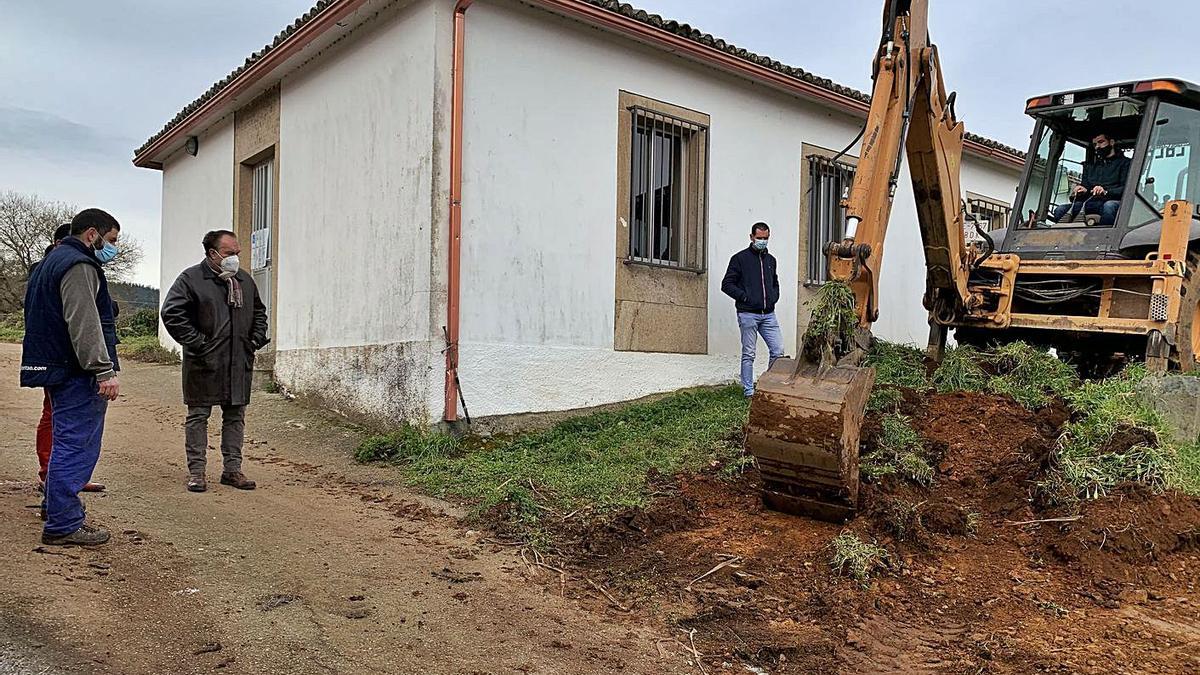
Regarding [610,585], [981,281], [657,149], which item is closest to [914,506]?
[610,585]

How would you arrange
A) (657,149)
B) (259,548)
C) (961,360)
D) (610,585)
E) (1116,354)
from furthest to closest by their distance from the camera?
(657,149) → (1116,354) → (961,360) → (259,548) → (610,585)

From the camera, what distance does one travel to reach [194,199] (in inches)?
523

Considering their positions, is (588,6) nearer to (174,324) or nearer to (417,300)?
(417,300)

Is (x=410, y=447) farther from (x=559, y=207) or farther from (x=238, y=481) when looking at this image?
(x=559, y=207)

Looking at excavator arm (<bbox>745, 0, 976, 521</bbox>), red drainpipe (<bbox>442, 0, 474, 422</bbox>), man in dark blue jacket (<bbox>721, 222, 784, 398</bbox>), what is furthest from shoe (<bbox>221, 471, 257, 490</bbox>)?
man in dark blue jacket (<bbox>721, 222, 784, 398</bbox>)

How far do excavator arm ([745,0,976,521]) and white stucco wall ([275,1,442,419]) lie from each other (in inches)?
143

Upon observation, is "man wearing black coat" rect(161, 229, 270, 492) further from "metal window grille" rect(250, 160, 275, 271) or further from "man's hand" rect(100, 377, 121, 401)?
"metal window grille" rect(250, 160, 275, 271)

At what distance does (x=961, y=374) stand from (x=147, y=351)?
12.2 m

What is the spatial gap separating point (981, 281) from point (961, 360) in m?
1.00

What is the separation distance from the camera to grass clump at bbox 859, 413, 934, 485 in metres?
5.62

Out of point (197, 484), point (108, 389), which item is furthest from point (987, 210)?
point (108, 389)

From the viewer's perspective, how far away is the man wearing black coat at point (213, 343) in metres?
6.13

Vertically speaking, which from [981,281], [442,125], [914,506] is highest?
[442,125]

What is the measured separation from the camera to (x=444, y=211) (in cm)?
771
